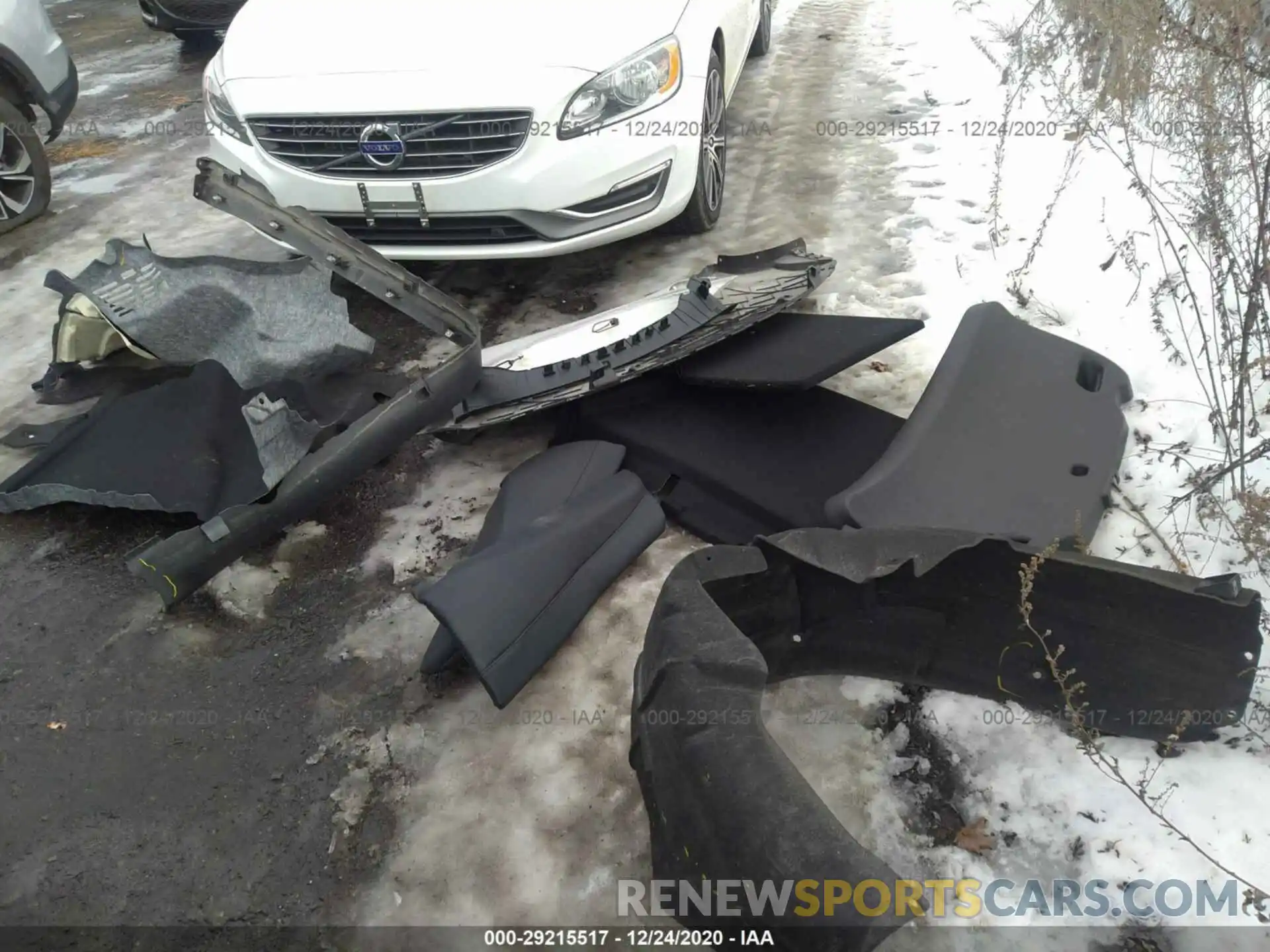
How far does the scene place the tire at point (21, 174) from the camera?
5.03 metres

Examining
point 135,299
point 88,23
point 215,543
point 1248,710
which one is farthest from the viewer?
point 88,23

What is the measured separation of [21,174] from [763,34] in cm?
559

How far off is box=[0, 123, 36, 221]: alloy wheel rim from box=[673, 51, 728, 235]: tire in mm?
4152

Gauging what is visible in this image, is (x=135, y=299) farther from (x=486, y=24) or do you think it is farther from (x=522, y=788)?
(x=522, y=788)

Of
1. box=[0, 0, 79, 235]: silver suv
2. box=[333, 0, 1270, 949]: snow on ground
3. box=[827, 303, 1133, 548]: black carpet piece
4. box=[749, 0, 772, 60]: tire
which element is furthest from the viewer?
box=[749, 0, 772, 60]: tire

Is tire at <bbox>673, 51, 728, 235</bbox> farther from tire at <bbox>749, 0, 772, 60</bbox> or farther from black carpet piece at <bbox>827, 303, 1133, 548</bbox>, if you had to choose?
tire at <bbox>749, 0, 772, 60</bbox>

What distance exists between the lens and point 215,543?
8.57ft

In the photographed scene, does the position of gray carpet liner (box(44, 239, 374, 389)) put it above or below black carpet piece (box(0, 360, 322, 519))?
above

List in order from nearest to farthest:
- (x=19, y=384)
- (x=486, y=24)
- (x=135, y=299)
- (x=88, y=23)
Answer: (x=135, y=299), (x=486, y=24), (x=19, y=384), (x=88, y=23)

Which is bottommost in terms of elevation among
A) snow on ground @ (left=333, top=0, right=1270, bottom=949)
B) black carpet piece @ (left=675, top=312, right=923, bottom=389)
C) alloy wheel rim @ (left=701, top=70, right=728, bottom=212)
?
snow on ground @ (left=333, top=0, right=1270, bottom=949)

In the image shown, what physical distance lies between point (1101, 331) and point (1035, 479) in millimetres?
1301

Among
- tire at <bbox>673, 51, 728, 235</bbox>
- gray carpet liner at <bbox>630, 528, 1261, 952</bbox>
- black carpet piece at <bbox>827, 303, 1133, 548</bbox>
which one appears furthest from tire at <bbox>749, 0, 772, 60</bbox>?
gray carpet liner at <bbox>630, 528, 1261, 952</bbox>

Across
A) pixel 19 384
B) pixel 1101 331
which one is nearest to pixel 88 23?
pixel 19 384

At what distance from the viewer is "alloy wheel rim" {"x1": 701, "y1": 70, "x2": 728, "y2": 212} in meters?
4.27
